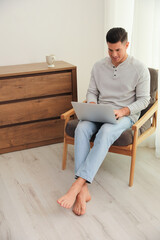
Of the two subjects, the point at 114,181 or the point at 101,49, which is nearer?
the point at 114,181

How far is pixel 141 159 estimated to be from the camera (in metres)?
2.75

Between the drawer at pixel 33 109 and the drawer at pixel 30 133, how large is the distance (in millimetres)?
64

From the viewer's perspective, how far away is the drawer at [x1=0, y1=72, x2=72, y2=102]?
2.80m

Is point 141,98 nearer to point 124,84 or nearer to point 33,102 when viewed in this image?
point 124,84

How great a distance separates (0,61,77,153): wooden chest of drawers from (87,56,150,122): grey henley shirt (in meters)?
0.49

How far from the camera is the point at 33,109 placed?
2.95 metres

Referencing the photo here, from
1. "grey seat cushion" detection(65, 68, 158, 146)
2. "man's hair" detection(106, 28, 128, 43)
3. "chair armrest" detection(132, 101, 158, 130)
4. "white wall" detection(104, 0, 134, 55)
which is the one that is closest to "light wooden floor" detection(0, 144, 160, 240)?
"grey seat cushion" detection(65, 68, 158, 146)

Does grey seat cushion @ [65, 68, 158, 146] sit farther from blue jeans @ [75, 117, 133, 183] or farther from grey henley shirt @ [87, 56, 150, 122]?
grey henley shirt @ [87, 56, 150, 122]

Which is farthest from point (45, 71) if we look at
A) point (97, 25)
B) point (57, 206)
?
point (57, 206)

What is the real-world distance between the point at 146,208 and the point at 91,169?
1.49 ft

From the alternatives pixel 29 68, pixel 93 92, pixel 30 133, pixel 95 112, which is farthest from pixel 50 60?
pixel 95 112

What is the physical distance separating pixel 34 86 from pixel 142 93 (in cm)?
105

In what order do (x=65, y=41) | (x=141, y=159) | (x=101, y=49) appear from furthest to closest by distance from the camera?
(x=101, y=49) → (x=65, y=41) → (x=141, y=159)

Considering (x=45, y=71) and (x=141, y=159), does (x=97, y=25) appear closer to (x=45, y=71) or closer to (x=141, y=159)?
(x=45, y=71)
